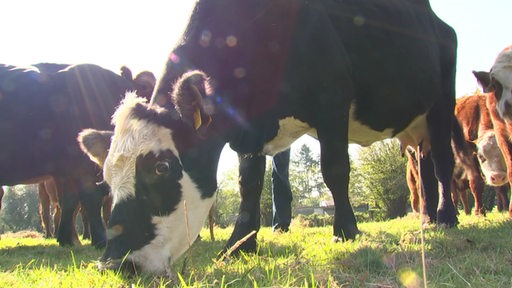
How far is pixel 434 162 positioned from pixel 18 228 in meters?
63.7

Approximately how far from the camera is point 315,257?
122 inches

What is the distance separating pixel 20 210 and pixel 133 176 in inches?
2640

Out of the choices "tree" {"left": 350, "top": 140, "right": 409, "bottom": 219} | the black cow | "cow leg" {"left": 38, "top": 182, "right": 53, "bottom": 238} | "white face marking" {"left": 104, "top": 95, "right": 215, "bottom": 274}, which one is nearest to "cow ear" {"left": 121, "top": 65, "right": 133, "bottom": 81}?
the black cow

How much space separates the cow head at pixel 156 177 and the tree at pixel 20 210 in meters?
63.0

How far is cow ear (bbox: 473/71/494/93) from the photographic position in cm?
609

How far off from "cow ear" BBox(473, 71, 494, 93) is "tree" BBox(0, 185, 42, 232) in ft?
204

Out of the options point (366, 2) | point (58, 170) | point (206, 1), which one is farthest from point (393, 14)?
point (58, 170)

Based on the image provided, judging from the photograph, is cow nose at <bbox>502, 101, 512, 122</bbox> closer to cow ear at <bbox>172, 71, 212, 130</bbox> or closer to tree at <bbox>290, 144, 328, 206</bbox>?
cow ear at <bbox>172, 71, 212, 130</bbox>

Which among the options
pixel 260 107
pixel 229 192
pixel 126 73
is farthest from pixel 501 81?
pixel 229 192

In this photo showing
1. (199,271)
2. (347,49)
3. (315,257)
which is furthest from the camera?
(347,49)

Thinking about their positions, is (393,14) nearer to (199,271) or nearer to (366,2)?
(366,2)

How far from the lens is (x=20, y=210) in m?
61.4

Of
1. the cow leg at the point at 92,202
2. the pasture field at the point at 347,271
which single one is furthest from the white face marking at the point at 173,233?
the cow leg at the point at 92,202

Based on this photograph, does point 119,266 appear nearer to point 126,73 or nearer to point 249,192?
point 249,192
